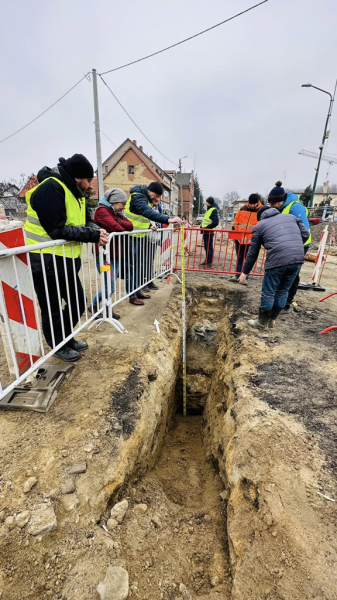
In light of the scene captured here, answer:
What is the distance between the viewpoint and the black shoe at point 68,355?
2.96 m

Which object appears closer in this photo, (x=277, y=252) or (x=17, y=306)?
(x=17, y=306)

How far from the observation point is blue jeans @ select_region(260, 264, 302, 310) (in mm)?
3809

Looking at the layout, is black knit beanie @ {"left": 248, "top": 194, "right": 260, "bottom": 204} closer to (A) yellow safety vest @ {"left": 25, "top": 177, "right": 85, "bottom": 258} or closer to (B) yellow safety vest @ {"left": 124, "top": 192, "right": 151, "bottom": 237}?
(B) yellow safety vest @ {"left": 124, "top": 192, "right": 151, "bottom": 237}

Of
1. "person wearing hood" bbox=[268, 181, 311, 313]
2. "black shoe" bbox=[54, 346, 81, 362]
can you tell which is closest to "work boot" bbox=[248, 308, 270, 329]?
"person wearing hood" bbox=[268, 181, 311, 313]

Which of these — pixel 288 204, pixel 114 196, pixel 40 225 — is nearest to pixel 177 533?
pixel 40 225

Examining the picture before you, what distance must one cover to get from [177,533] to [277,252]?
3318mm

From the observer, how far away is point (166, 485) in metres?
2.77

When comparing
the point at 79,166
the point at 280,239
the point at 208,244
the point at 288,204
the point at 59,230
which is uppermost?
the point at 79,166

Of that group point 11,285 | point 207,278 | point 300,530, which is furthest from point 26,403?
point 207,278

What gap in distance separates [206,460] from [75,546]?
2.15m

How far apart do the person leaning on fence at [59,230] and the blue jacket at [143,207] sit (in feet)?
5.31

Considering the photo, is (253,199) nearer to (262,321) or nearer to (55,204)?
(262,321)

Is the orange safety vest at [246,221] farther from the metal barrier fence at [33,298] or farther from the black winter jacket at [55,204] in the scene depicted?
the black winter jacket at [55,204]

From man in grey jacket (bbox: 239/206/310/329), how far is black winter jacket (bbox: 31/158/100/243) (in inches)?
99.6
